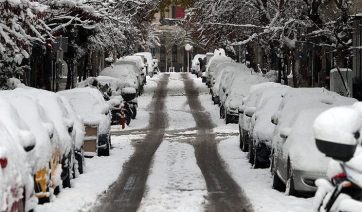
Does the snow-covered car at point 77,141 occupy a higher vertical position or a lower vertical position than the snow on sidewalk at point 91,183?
higher

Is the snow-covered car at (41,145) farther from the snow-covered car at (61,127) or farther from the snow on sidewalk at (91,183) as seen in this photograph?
the snow-covered car at (61,127)

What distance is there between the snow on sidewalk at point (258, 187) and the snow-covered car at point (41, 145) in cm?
320

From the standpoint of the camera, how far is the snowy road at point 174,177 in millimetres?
13930

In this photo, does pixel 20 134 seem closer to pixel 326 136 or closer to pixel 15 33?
pixel 326 136

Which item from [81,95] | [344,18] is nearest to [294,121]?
[81,95]

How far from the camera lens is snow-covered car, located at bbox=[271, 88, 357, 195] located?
1353cm

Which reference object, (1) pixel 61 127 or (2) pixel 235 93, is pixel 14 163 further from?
(2) pixel 235 93

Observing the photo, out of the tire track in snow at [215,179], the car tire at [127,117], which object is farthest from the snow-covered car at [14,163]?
the car tire at [127,117]

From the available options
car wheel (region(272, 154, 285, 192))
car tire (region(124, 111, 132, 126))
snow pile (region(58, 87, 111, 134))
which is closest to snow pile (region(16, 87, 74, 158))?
car wheel (region(272, 154, 285, 192))

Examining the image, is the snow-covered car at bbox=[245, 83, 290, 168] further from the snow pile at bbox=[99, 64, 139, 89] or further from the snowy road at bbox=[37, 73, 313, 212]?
the snow pile at bbox=[99, 64, 139, 89]

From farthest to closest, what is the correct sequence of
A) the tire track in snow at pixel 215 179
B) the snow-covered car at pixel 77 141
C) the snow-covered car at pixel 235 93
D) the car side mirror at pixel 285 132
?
the snow-covered car at pixel 235 93
the snow-covered car at pixel 77 141
the car side mirror at pixel 285 132
the tire track in snow at pixel 215 179

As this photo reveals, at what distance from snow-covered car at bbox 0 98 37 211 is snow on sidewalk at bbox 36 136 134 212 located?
1.35 meters

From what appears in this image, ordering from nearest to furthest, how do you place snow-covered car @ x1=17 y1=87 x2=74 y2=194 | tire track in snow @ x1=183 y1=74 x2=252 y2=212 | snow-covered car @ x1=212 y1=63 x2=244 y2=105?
1. tire track in snow @ x1=183 y1=74 x2=252 y2=212
2. snow-covered car @ x1=17 y1=87 x2=74 y2=194
3. snow-covered car @ x1=212 y1=63 x2=244 y2=105

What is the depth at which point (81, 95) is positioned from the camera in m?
23.5
